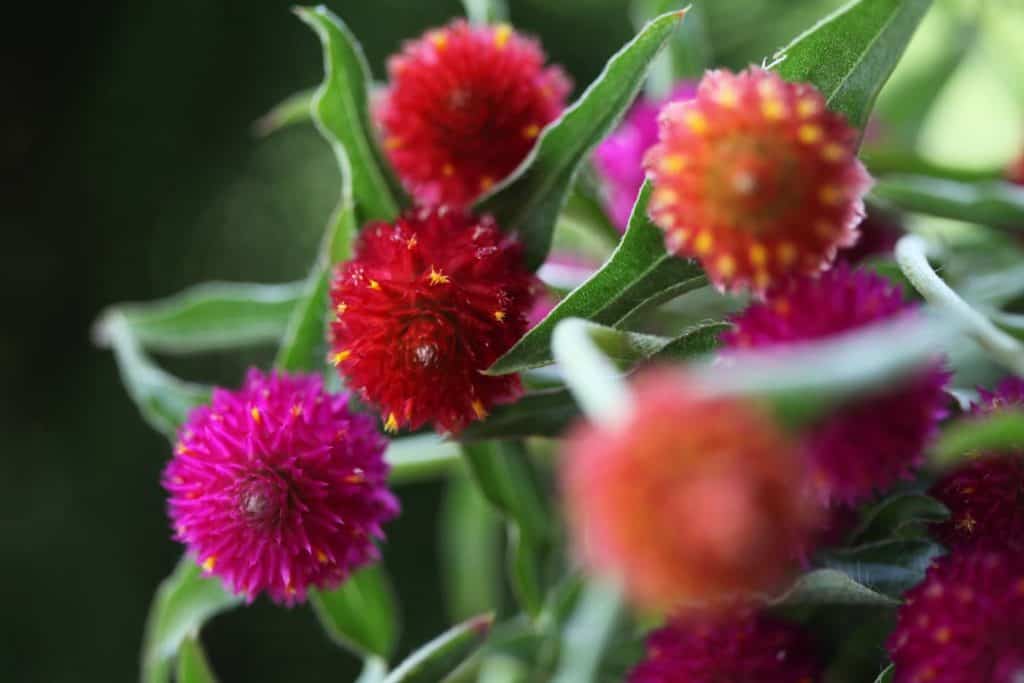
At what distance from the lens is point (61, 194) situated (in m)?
1.15

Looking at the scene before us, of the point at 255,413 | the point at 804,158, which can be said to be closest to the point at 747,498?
the point at 804,158

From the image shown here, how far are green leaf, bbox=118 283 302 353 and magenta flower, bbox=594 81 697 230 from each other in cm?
18

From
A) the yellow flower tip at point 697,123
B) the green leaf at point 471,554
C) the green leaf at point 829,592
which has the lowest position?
the green leaf at point 471,554

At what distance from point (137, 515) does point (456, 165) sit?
76 centimetres

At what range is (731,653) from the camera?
0.40m

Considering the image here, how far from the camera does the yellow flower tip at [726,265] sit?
32cm

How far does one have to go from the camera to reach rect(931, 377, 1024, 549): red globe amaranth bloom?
385 millimetres

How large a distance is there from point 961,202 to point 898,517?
0.68ft

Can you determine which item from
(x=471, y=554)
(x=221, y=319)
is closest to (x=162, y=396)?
(x=221, y=319)

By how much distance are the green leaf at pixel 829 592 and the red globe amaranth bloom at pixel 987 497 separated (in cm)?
3

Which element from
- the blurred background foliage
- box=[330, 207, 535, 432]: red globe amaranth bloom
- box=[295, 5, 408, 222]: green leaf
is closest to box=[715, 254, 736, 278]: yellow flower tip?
box=[330, 207, 535, 432]: red globe amaranth bloom

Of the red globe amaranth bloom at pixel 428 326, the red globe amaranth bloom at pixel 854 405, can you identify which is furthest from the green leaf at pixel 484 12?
the red globe amaranth bloom at pixel 854 405

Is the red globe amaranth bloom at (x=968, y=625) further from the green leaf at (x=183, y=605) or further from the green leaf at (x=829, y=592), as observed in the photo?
the green leaf at (x=183, y=605)

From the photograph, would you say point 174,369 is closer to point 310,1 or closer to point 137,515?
point 137,515
